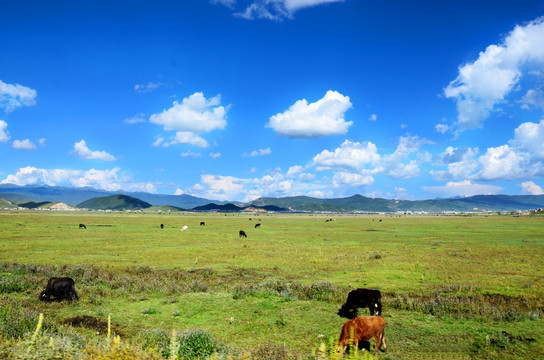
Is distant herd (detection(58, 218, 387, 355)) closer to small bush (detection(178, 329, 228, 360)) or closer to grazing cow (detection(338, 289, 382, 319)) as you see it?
grazing cow (detection(338, 289, 382, 319))

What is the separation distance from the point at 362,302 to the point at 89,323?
11585mm

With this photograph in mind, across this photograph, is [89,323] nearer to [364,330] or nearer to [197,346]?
[197,346]

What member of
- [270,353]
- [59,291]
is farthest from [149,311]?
[270,353]

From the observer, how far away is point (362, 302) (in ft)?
46.5

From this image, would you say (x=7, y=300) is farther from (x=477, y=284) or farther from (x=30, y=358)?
(x=477, y=284)

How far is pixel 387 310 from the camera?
15680 millimetres

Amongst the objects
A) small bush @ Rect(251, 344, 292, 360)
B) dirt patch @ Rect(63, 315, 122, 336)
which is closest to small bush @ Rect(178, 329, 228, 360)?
small bush @ Rect(251, 344, 292, 360)

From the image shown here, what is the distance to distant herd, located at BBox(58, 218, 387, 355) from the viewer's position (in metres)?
10.4

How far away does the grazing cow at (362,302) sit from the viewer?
45.6 ft

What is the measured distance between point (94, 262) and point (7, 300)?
1424cm

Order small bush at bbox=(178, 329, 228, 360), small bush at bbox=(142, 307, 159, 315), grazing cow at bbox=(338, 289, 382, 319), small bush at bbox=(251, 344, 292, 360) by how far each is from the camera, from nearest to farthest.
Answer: small bush at bbox=(251, 344, 292, 360), small bush at bbox=(178, 329, 228, 360), grazing cow at bbox=(338, 289, 382, 319), small bush at bbox=(142, 307, 159, 315)

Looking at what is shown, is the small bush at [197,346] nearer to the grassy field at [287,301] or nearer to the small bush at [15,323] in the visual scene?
the grassy field at [287,301]

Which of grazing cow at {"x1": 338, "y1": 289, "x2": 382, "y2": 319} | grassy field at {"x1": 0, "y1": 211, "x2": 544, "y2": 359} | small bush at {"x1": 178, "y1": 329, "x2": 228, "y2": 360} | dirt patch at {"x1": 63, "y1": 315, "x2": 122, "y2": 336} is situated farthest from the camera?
grazing cow at {"x1": 338, "y1": 289, "x2": 382, "y2": 319}

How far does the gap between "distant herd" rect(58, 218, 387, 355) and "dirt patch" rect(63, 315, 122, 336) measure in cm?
296
